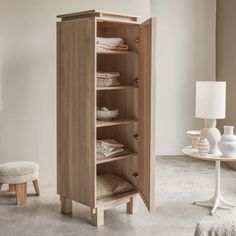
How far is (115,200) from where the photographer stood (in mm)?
3650

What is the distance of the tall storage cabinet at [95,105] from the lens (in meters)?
3.40

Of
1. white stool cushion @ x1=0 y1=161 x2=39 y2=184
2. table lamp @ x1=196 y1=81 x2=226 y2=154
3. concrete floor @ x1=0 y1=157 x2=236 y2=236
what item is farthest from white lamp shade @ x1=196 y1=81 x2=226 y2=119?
white stool cushion @ x1=0 y1=161 x2=39 y2=184

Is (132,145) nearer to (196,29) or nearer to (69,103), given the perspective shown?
(69,103)

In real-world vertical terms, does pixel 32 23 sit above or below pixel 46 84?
above

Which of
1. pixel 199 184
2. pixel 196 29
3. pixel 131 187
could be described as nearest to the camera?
pixel 131 187

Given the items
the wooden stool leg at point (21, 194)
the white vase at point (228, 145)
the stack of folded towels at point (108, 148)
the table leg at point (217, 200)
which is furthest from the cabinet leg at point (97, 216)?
the white vase at point (228, 145)

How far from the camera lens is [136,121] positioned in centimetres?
374

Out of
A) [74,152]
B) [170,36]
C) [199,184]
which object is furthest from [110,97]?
[170,36]

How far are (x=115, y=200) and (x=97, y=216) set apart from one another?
23cm

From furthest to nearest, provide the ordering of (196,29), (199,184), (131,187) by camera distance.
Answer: (196,29) < (199,184) < (131,187)

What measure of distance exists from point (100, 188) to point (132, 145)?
498mm

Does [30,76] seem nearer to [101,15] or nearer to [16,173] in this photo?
[16,173]

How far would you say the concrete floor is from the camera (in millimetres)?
3395

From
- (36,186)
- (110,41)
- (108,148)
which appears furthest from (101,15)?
(36,186)
